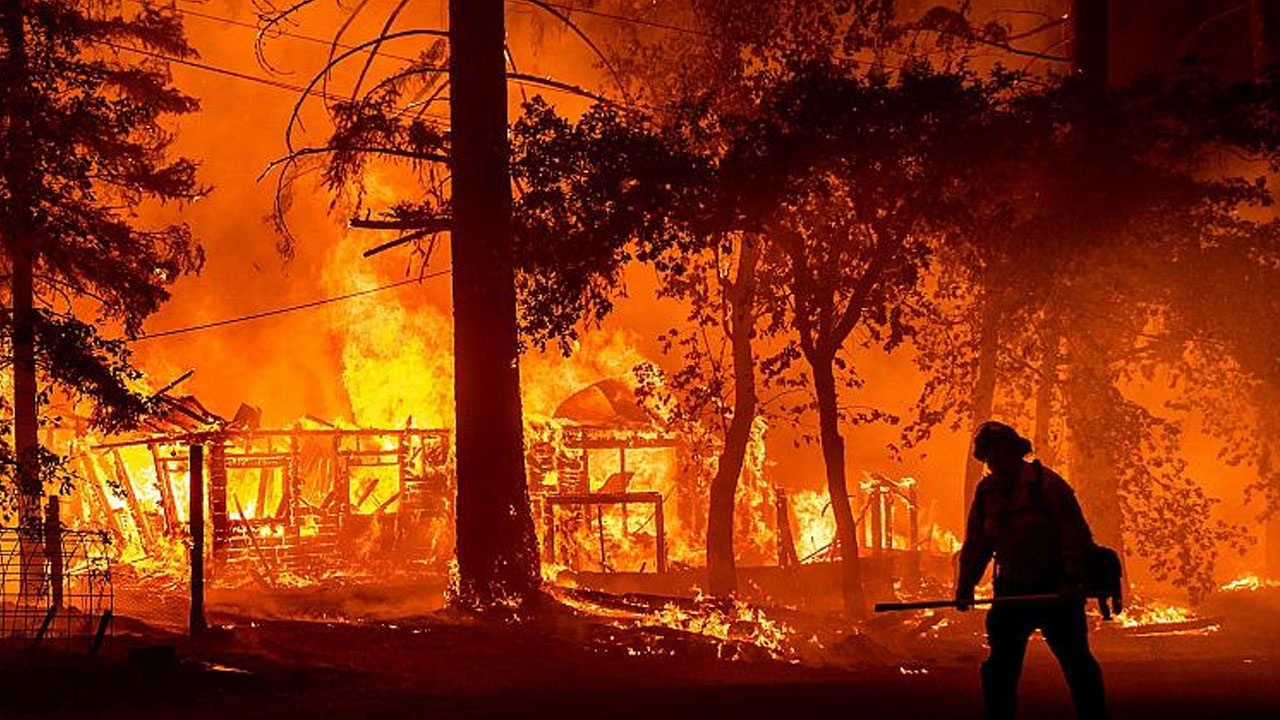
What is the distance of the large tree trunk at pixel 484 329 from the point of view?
55.0 feet

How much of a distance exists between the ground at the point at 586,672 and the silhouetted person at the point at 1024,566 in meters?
1.80

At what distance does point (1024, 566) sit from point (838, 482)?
841cm

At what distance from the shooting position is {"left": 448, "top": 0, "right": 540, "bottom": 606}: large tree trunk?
16.8 meters

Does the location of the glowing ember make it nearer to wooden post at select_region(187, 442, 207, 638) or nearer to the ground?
the ground

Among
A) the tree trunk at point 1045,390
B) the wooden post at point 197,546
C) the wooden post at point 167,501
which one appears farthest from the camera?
the wooden post at point 167,501

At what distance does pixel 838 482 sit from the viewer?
16812 mm

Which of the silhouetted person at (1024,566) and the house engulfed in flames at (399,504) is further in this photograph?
the house engulfed in flames at (399,504)

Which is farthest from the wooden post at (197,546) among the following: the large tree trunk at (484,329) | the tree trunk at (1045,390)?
the tree trunk at (1045,390)

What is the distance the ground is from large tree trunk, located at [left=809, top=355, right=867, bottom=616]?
525 mm

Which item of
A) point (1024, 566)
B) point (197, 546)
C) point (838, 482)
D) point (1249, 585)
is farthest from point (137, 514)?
point (1024, 566)

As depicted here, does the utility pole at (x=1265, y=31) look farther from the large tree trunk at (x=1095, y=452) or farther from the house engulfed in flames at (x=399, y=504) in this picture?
the house engulfed in flames at (x=399, y=504)

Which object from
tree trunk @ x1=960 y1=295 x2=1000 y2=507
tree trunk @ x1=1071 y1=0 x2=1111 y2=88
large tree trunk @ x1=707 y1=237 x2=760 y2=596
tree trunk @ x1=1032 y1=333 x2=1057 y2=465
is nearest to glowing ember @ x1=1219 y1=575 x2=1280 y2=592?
tree trunk @ x1=1032 y1=333 x2=1057 y2=465

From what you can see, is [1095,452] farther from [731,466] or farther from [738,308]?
[738,308]

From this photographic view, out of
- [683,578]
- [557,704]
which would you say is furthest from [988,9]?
[557,704]
